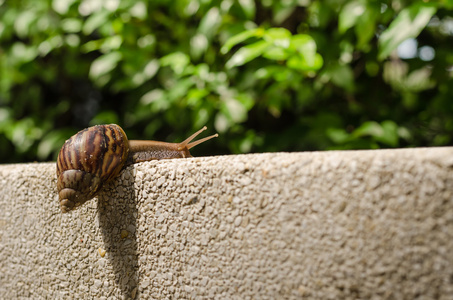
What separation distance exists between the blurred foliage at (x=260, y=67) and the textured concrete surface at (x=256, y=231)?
490mm

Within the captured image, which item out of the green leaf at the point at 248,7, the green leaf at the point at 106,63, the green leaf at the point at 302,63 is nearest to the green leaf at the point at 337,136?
the green leaf at the point at 302,63

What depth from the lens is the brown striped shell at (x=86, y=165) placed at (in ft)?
2.32

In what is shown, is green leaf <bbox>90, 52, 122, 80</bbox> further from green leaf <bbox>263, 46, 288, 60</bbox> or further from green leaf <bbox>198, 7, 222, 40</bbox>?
green leaf <bbox>263, 46, 288, 60</bbox>

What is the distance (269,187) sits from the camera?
584mm

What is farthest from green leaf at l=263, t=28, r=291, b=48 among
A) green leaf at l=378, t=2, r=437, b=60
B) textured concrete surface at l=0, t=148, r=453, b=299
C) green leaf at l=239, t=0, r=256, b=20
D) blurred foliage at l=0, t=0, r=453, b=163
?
textured concrete surface at l=0, t=148, r=453, b=299

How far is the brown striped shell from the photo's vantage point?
708mm

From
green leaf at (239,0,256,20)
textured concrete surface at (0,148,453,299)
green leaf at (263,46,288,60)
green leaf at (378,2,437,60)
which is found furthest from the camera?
green leaf at (239,0,256,20)

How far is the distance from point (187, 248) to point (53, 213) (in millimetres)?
354

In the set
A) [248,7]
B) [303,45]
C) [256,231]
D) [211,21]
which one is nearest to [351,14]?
[303,45]

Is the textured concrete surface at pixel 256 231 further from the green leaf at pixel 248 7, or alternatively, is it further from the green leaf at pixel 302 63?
the green leaf at pixel 248 7

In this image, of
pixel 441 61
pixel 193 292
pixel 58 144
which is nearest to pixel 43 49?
pixel 58 144

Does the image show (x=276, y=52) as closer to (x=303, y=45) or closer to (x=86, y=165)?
(x=303, y=45)

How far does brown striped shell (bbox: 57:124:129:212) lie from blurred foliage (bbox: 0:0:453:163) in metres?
0.44

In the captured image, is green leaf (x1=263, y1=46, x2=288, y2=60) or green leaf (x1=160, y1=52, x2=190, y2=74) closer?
green leaf (x1=263, y1=46, x2=288, y2=60)
